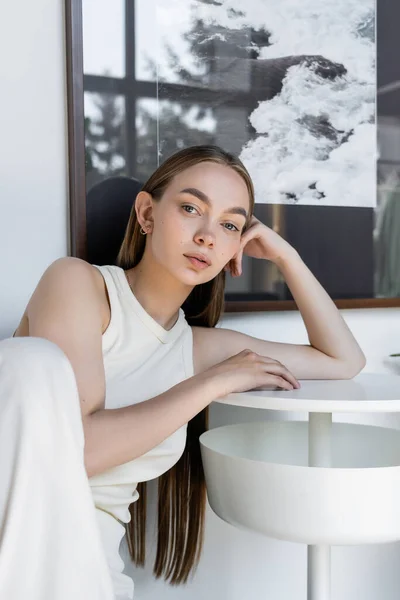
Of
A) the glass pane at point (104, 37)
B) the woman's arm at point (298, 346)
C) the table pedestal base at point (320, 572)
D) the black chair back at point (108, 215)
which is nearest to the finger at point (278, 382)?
the woman's arm at point (298, 346)

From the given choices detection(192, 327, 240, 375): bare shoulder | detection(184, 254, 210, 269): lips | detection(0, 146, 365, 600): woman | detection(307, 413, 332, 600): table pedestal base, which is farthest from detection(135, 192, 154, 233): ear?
detection(307, 413, 332, 600): table pedestal base

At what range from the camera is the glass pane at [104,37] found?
1246 mm

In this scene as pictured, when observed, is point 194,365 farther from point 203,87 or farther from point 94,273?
point 203,87

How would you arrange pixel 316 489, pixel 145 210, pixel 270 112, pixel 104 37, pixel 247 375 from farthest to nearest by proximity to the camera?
pixel 270 112 < pixel 104 37 < pixel 145 210 < pixel 247 375 < pixel 316 489

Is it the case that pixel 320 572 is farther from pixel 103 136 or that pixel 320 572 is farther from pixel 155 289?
pixel 103 136

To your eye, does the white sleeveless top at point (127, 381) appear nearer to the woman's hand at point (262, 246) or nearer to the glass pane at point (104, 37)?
the woman's hand at point (262, 246)

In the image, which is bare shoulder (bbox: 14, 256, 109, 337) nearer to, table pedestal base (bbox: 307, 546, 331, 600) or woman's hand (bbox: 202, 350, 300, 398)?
woman's hand (bbox: 202, 350, 300, 398)

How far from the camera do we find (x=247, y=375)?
1055mm

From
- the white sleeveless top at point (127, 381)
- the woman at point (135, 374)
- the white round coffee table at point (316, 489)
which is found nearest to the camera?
the woman at point (135, 374)

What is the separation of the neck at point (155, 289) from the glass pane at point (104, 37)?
361mm

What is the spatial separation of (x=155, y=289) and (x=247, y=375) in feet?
0.74

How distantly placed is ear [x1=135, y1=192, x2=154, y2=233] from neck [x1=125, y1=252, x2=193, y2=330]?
0.05 metres

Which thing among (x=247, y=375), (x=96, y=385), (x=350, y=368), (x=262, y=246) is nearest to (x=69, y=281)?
(x=96, y=385)

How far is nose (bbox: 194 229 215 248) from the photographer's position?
1067 mm
